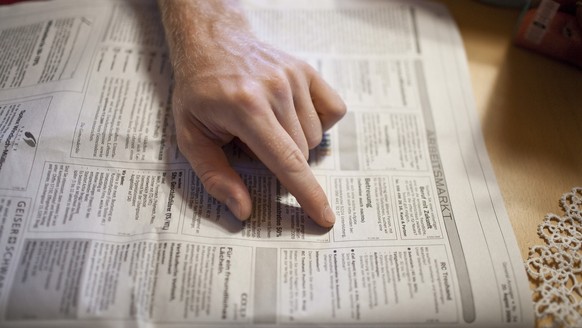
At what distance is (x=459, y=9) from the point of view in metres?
0.81

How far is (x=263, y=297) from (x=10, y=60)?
1.69 ft

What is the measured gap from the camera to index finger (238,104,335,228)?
53 centimetres

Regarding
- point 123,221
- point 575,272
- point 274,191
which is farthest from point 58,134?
point 575,272

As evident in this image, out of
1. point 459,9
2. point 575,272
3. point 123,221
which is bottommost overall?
point 123,221

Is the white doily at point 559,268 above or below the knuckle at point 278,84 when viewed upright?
below

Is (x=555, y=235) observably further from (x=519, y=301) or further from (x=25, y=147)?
(x=25, y=147)

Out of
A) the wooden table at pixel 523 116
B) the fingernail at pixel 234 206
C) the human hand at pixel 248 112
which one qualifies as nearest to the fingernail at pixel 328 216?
the human hand at pixel 248 112

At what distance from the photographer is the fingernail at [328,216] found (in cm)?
54

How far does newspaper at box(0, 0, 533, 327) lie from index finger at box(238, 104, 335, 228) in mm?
25

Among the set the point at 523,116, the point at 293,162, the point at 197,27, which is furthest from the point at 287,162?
the point at 523,116

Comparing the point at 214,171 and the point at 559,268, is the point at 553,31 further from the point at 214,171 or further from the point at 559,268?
the point at 214,171

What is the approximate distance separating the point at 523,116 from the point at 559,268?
242 mm

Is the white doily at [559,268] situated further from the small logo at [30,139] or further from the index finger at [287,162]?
the small logo at [30,139]

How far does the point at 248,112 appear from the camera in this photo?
53 centimetres
